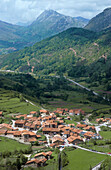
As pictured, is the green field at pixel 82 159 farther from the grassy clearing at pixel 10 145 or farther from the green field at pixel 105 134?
the green field at pixel 105 134

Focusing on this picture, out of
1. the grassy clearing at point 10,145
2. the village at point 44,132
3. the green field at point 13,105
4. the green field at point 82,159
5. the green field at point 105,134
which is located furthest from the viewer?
the green field at point 13,105

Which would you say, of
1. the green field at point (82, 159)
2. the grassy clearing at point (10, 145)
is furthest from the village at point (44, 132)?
the green field at point (82, 159)

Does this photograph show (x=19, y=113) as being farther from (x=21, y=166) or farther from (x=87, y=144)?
(x=21, y=166)

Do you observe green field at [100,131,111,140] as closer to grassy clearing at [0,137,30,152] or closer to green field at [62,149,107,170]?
green field at [62,149,107,170]

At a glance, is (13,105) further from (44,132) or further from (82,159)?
(82,159)

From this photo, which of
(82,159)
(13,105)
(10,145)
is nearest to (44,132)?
(10,145)

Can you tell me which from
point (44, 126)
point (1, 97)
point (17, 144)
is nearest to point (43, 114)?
point (44, 126)
